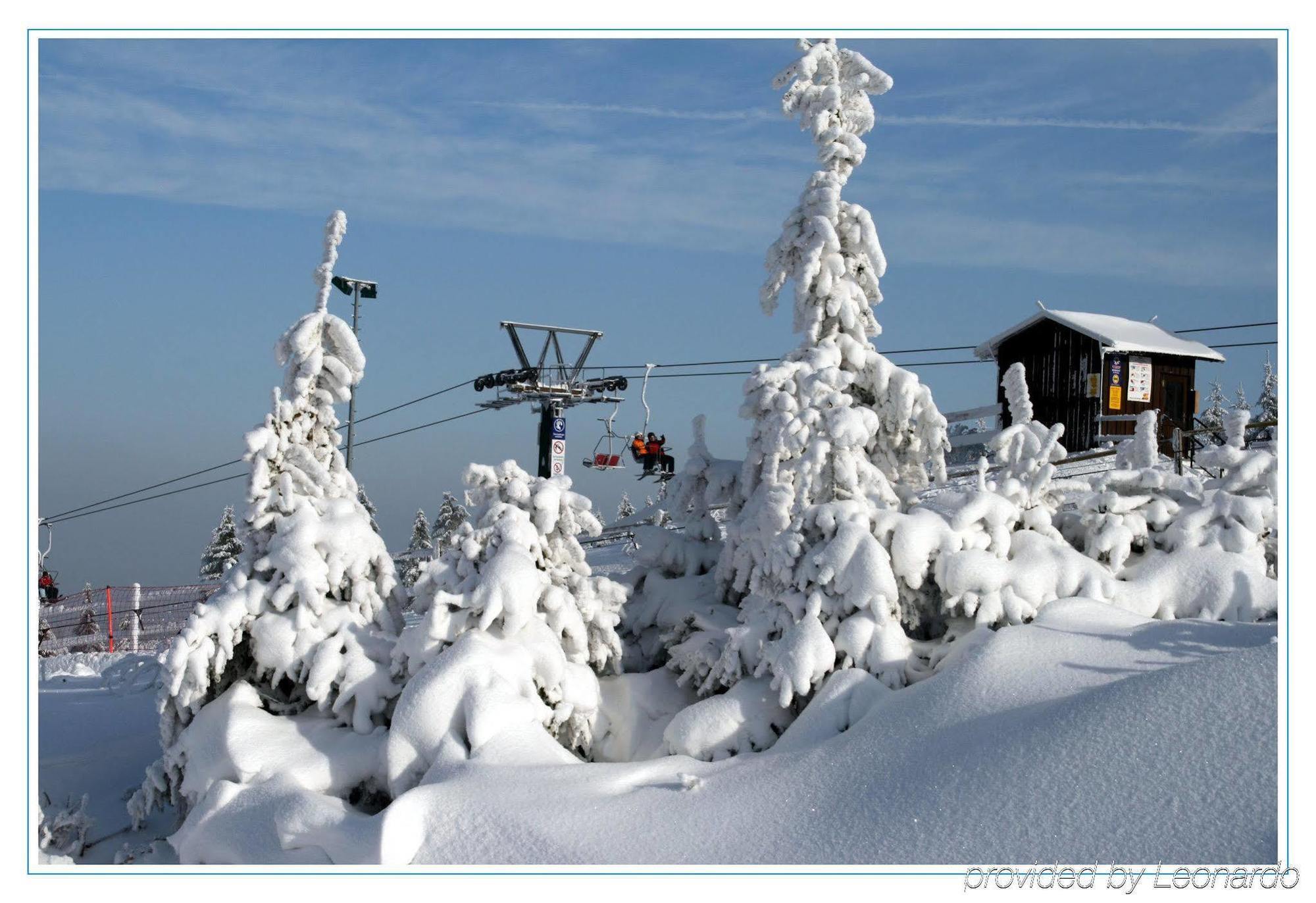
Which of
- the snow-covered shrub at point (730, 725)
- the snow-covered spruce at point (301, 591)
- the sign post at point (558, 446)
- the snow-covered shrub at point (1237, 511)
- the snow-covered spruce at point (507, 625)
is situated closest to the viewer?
the snow-covered spruce at point (507, 625)

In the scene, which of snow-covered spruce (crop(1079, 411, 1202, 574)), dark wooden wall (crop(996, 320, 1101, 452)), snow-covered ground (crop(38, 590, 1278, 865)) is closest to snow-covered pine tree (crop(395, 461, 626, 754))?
snow-covered ground (crop(38, 590, 1278, 865))

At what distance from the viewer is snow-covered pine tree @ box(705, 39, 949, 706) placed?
891 centimetres

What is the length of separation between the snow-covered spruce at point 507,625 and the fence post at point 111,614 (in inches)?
523

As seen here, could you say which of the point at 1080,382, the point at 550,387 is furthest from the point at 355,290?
the point at 1080,382

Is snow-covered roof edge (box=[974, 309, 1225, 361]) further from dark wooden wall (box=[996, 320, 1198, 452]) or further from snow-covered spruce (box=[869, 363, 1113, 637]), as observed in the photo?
snow-covered spruce (box=[869, 363, 1113, 637])

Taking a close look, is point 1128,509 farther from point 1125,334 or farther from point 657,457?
point 1125,334

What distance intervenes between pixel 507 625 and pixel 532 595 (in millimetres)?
313

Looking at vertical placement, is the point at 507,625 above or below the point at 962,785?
above

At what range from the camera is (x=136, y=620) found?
20.2 m

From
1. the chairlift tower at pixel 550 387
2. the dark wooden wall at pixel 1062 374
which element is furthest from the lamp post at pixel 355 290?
the dark wooden wall at pixel 1062 374

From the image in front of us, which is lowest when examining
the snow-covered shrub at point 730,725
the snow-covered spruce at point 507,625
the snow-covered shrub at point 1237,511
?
the snow-covered shrub at point 730,725

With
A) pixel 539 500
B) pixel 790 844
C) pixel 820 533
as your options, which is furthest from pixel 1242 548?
pixel 539 500

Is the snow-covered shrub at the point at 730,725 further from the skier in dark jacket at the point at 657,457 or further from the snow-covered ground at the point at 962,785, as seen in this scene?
the skier in dark jacket at the point at 657,457

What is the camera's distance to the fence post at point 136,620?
19938mm
